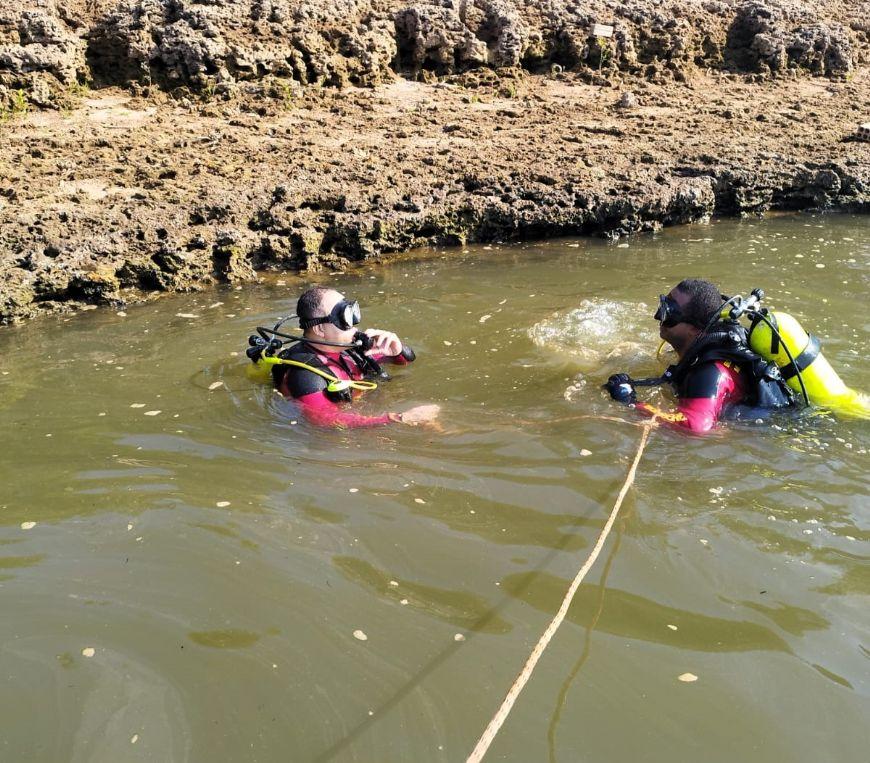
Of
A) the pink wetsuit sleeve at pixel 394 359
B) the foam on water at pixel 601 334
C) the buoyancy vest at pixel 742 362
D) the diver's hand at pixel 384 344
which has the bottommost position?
the pink wetsuit sleeve at pixel 394 359

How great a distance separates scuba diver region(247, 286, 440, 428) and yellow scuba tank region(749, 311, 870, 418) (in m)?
2.08

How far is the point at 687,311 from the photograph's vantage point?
4.54 meters

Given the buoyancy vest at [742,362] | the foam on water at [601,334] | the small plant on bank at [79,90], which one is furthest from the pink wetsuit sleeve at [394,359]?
the small plant on bank at [79,90]

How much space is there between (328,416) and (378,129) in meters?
7.13

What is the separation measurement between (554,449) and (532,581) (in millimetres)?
1297

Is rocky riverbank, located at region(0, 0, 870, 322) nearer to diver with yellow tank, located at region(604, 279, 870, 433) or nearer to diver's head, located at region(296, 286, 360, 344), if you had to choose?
diver's head, located at region(296, 286, 360, 344)

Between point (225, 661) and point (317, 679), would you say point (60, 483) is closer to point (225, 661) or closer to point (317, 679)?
point (225, 661)

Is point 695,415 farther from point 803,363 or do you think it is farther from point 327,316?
point 327,316

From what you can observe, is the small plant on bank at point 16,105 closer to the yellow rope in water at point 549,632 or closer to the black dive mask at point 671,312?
the black dive mask at point 671,312

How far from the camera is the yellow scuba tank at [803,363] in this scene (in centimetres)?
433

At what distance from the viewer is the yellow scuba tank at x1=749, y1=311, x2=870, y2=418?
171 inches

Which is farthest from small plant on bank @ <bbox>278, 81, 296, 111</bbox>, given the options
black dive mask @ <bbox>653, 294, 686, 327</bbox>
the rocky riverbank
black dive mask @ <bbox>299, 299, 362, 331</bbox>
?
black dive mask @ <bbox>653, 294, 686, 327</bbox>

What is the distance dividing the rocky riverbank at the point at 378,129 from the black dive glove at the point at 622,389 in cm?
459

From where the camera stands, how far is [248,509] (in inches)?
148
